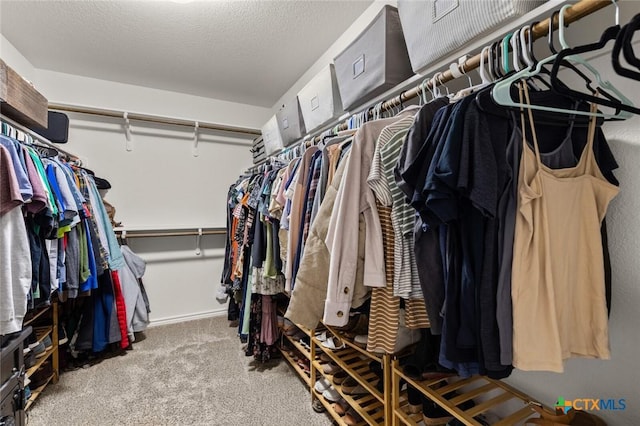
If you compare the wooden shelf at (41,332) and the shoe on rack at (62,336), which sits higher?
the wooden shelf at (41,332)

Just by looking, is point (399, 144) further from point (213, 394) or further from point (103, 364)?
point (103, 364)

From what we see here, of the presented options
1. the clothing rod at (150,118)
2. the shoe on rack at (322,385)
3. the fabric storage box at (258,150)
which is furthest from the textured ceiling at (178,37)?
the shoe on rack at (322,385)

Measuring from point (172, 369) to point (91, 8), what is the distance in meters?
2.45

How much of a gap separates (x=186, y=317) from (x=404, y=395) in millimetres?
2613

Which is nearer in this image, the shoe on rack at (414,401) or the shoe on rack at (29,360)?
the shoe on rack at (414,401)

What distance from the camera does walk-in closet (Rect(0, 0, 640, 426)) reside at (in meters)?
0.62

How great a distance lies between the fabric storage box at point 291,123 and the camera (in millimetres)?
2084

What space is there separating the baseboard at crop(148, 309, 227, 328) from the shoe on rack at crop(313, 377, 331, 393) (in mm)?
1935

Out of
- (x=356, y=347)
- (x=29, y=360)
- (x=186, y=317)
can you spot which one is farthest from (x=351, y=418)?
(x=186, y=317)

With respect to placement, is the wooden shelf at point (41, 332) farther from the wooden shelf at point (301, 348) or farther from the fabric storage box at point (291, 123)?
the fabric storage box at point (291, 123)

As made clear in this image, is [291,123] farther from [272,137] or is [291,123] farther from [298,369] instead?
[298,369]

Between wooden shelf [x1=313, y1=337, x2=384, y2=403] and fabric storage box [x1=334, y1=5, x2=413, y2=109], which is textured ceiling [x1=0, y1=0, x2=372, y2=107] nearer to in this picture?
fabric storage box [x1=334, y1=5, x2=413, y2=109]

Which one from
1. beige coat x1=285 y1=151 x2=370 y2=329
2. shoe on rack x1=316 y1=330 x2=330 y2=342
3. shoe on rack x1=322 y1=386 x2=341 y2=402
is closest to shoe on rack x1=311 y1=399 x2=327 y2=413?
shoe on rack x1=322 y1=386 x2=341 y2=402

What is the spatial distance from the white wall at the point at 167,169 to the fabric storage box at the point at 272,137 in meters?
0.80
